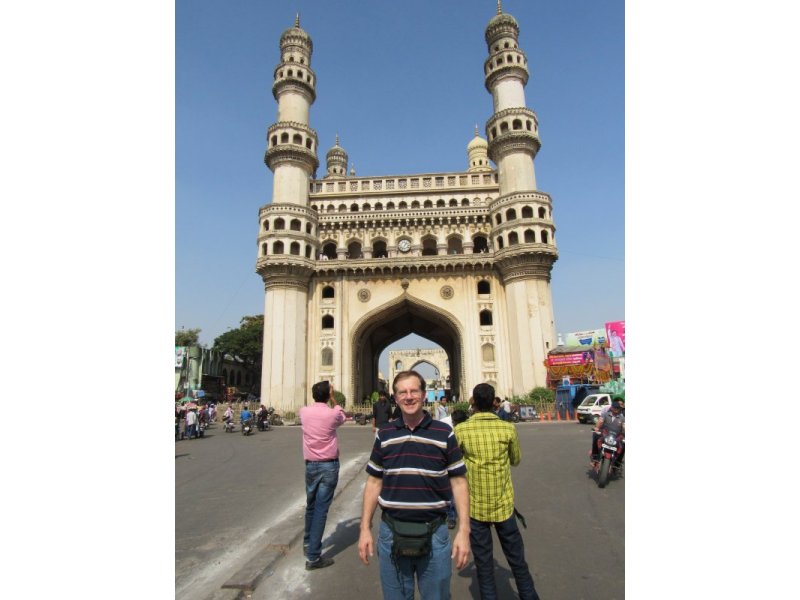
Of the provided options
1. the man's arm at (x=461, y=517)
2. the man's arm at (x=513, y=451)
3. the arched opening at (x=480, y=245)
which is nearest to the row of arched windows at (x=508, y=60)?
the arched opening at (x=480, y=245)

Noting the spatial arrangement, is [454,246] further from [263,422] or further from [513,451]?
[513,451]

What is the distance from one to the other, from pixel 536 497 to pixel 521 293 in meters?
20.0

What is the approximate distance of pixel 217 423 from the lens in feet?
91.5

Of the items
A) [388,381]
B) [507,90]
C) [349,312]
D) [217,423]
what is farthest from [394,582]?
[388,381]

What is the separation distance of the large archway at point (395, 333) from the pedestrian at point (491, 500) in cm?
2411

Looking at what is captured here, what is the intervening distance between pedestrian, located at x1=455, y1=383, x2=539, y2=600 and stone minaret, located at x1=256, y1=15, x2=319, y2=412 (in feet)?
76.9

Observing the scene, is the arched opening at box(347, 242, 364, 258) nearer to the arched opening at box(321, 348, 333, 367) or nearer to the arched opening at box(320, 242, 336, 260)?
the arched opening at box(320, 242, 336, 260)

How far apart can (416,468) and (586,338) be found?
3733 cm

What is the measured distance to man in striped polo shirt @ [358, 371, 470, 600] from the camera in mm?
2658

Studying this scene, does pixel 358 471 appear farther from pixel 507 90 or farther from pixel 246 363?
pixel 246 363

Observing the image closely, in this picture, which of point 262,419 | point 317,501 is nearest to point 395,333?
point 262,419

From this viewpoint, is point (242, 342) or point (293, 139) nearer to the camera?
point (293, 139)

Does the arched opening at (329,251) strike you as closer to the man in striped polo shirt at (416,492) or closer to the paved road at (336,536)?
the paved road at (336,536)

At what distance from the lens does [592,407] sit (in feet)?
66.0
